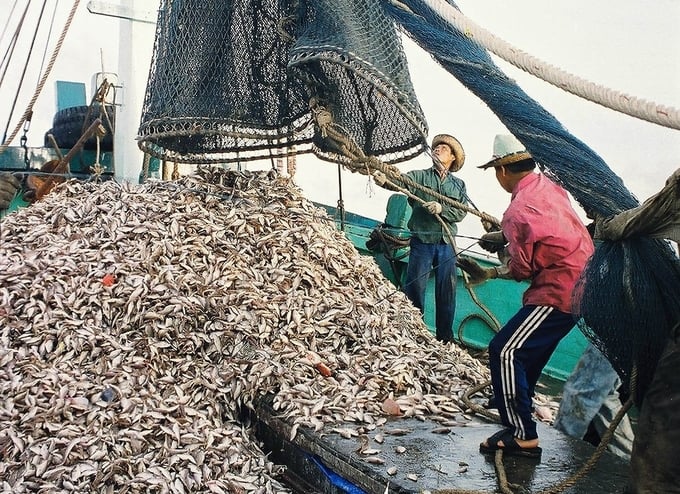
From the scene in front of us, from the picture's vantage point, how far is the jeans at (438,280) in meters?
7.73

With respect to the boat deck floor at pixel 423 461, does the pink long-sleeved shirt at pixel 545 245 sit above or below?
above

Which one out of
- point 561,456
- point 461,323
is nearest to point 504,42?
point 561,456

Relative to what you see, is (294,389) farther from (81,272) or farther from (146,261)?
(81,272)

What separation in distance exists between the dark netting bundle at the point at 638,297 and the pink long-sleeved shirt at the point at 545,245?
780 mm

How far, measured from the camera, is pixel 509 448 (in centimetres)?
380

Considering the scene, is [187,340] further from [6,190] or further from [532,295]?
[532,295]

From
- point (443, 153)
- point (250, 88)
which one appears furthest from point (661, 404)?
point (443, 153)

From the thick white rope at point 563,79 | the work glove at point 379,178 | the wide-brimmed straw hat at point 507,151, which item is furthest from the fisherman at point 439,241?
the thick white rope at point 563,79

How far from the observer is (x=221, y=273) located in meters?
5.26

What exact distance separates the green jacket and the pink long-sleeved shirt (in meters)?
3.92

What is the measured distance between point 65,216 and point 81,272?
109cm

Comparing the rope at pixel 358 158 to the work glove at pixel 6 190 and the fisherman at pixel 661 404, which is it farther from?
the fisherman at pixel 661 404

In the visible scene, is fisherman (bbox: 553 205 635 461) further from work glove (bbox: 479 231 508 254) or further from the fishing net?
the fishing net

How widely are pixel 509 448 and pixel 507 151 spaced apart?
1.74 metres
